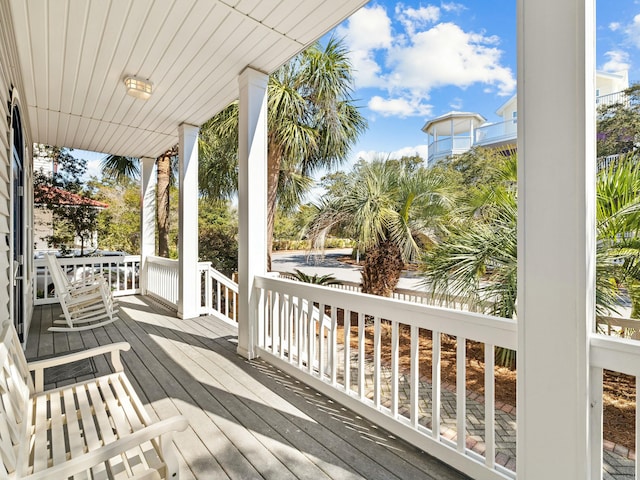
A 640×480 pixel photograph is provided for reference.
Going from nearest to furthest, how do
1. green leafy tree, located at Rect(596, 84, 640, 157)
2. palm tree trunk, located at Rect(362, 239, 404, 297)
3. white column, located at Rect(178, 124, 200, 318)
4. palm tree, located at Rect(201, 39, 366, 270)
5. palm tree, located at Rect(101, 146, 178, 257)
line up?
green leafy tree, located at Rect(596, 84, 640, 157)
white column, located at Rect(178, 124, 200, 318)
palm tree trunk, located at Rect(362, 239, 404, 297)
palm tree, located at Rect(201, 39, 366, 270)
palm tree, located at Rect(101, 146, 178, 257)

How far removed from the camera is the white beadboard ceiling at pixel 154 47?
87.7 inches

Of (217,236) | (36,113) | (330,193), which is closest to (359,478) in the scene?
(330,193)

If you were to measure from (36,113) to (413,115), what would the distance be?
9.90 metres

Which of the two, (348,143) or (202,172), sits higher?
(348,143)

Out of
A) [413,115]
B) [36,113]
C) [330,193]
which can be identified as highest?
[413,115]

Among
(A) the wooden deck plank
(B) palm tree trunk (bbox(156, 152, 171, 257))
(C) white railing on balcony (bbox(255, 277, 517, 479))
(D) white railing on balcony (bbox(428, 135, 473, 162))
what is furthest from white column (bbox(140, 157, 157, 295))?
(D) white railing on balcony (bbox(428, 135, 473, 162))

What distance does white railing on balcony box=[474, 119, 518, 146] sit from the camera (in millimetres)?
5965

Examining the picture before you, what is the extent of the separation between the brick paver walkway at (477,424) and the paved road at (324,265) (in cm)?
221

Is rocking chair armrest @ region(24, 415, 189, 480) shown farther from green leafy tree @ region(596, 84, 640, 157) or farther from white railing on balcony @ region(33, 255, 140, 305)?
white railing on balcony @ region(33, 255, 140, 305)

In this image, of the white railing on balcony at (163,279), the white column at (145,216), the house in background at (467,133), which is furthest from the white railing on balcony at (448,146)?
the white column at (145,216)

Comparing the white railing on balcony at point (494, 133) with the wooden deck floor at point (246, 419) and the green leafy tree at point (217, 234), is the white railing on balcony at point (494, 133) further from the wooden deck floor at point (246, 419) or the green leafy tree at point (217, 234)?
the green leafy tree at point (217, 234)

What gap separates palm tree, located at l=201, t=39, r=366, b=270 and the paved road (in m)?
1.31

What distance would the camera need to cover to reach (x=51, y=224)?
8227mm

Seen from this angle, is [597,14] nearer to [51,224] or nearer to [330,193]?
[330,193]
